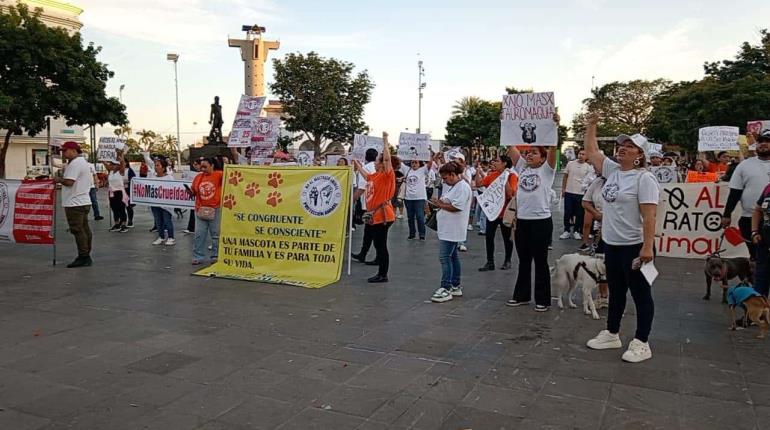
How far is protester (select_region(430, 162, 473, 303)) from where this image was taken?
6680mm

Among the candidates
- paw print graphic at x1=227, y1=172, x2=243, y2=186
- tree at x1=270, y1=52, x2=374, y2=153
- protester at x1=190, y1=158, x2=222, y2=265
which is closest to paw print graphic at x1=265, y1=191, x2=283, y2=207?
paw print graphic at x1=227, y1=172, x2=243, y2=186

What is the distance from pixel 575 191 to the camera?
11.6 m

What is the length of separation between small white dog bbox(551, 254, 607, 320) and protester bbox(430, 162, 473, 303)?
113cm

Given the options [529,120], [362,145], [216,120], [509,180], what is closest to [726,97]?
[216,120]

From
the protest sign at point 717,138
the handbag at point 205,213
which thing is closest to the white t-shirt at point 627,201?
the handbag at point 205,213

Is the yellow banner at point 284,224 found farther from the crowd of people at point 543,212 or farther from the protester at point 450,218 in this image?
the protester at point 450,218

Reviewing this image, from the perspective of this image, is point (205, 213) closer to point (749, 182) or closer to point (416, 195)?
point (416, 195)

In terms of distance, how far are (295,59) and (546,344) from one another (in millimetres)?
42194

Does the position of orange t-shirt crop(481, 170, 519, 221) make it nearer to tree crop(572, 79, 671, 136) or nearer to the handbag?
the handbag

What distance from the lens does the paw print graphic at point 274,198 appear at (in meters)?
8.14

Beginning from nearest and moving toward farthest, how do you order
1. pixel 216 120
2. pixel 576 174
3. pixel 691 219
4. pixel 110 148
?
pixel 691 219 → pixel 576 174 → pixel 110 148 → pixel 216 120

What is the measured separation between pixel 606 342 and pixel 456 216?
2273mm

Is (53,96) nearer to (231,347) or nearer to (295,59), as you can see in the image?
(295,59)

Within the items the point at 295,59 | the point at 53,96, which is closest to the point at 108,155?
the point at 53,96
